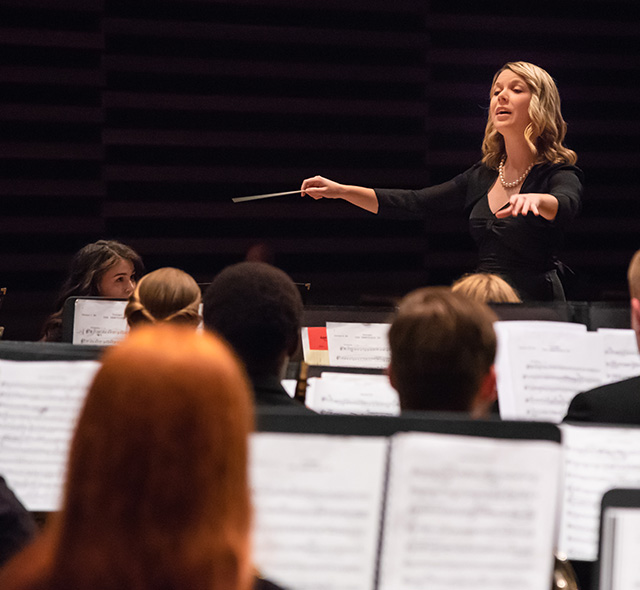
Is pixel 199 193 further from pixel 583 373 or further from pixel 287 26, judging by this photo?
pixel 583 373

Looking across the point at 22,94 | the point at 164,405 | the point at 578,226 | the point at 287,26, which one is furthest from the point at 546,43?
the point at 164,405

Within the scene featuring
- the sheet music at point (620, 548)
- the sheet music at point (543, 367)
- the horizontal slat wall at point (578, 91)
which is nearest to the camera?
the sheet music at point (620, 548)

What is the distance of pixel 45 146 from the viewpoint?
5.39 metres

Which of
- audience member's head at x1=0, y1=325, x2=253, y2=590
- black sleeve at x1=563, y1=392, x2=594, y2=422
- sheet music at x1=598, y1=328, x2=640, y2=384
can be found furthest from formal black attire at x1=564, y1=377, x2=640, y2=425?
audience member's head at x1=0, y1=325, x2=253, y2=590

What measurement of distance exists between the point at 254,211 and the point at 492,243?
103 inches

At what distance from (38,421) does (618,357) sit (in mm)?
1459

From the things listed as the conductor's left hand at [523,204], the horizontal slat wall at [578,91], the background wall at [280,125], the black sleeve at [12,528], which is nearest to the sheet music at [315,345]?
the conductor's left hand at [523,204]

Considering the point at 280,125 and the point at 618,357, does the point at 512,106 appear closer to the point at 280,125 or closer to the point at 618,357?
the point at 618,357

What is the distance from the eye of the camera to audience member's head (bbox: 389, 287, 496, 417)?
144cm

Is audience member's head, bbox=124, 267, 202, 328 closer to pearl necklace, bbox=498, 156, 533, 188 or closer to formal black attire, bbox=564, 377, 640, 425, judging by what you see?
formal black attire, bbox=564, 377, 640, 425

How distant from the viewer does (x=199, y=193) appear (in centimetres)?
561

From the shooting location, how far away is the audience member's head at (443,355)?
56.7 inches

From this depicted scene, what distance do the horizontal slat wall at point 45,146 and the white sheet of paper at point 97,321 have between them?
231cm

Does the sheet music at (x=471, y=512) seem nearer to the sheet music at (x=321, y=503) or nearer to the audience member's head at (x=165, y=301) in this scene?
the sheet music at (x=321, y=503)
